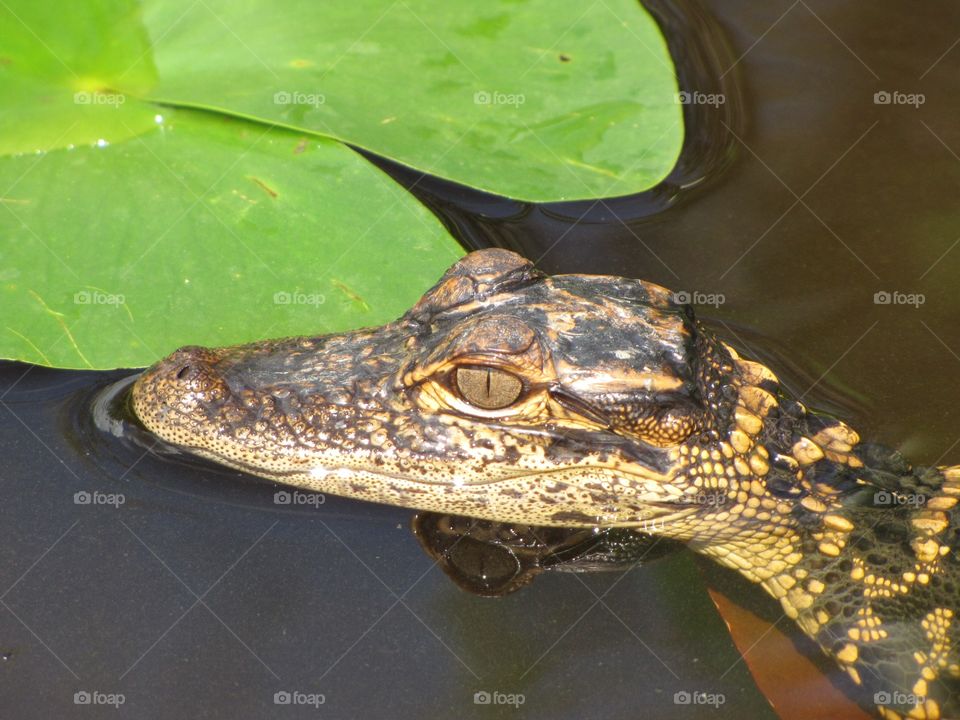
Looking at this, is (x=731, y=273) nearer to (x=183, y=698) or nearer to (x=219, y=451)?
(x=219, y=451)

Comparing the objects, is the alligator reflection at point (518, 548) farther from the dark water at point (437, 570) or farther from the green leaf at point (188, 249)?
the green leaf at point (188, 249)

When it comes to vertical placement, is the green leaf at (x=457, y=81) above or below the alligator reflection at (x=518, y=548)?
above

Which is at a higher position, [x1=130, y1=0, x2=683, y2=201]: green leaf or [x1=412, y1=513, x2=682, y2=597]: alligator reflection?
[x1=130, y1=0, x2=683, y2=201]: green leaf

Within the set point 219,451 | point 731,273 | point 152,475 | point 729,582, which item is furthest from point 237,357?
point 731,273

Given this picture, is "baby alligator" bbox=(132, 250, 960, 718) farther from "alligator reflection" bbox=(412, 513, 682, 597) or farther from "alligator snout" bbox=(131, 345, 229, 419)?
"alligator reflection" bbox=(412, 513, 682, 597)

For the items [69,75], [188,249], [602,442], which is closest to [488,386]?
[602,442]

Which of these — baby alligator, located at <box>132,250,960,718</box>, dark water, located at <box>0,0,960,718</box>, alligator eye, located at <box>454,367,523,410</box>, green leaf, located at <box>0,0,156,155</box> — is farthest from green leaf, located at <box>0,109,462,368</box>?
alligator eye, located at <box>454,367,523,410</box>

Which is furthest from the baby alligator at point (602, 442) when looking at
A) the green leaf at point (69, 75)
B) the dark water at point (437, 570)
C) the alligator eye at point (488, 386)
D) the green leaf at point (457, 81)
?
the green leaf at point (69, 75)

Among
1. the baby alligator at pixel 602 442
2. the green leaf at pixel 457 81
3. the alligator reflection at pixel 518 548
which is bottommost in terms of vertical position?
the alligator reflection at pixel 518 548
